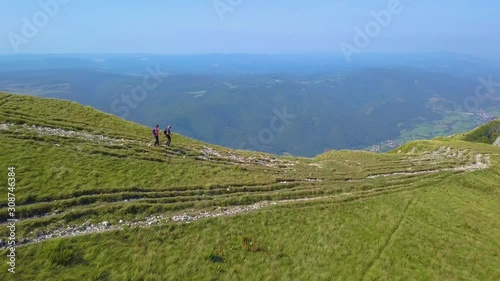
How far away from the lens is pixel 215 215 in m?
31.5

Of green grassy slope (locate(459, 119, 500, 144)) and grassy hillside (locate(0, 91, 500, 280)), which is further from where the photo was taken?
green grassy slope (locate(459, 119, 500, 144))

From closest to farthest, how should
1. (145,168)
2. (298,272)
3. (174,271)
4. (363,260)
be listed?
(174,271)
(298,272)
(363,260)
(145,168)

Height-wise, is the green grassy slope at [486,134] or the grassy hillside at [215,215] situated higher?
the grassy hillside at [215,215]

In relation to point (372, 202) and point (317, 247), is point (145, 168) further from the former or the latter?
point (372, 202)

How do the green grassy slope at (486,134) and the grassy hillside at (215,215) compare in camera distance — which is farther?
the green grassy slope at (486,134)

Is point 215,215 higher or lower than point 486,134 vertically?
higher

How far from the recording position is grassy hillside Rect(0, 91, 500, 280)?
80.3 feet

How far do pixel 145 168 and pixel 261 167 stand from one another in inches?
674

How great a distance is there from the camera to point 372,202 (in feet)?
130

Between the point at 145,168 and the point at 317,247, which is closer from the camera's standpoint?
the point at 317,247

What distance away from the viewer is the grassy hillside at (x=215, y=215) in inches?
964

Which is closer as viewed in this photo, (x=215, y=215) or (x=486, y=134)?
(x=215, y=215)

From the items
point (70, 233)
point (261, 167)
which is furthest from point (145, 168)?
point (261, 167)

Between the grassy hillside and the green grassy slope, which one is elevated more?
the grassy hillside
